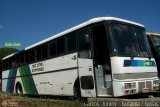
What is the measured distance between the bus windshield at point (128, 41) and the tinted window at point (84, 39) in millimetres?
1116

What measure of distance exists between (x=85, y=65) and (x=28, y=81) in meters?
7.77

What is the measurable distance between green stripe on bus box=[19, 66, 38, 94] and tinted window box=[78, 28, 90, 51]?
6.50m

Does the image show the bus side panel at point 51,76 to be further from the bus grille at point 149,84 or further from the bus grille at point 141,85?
the bus grille at point 149,84

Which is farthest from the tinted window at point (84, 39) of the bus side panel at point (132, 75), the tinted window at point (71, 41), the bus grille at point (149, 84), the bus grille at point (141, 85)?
the bus grille at point (149, 84)

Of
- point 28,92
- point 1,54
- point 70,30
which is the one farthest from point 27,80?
point 1,54

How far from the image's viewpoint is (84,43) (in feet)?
39.6

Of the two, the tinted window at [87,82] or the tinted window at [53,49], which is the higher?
the tinted window at [53,49]

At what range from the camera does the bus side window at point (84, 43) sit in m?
11.8

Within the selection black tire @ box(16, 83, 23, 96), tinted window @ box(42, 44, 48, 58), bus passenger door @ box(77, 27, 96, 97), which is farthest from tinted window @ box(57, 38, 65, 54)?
black tire @ box(16, 83, 23, 96)

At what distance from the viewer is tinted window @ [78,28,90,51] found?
464 inches

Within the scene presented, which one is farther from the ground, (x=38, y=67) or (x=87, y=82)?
(x=38, y=67)

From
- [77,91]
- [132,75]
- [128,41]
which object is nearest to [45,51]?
[77,91]

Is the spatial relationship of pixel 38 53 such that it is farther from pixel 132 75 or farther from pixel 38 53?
pixel 132 75

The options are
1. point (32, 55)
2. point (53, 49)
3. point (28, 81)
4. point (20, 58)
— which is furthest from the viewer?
point (20, 58)
